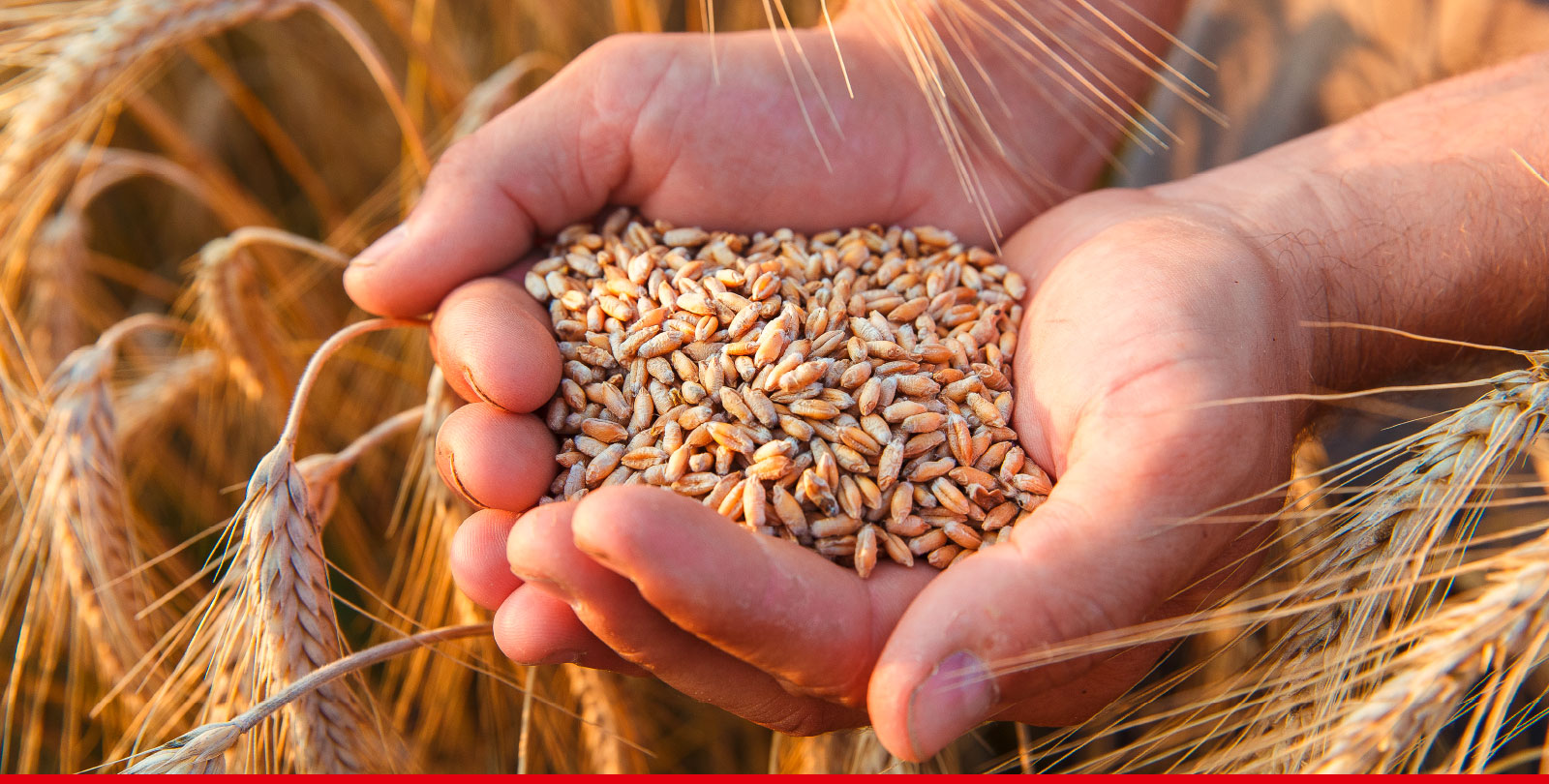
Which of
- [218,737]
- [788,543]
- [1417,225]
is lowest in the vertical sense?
[218,737]

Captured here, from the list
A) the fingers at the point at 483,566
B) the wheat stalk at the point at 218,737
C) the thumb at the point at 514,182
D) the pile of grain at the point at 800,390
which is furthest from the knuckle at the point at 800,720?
the thumb at the point at 514,182

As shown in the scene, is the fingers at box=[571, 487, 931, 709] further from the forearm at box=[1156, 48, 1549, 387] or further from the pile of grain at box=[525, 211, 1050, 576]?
the forearm at box=[1156, 48, 1549, 387]

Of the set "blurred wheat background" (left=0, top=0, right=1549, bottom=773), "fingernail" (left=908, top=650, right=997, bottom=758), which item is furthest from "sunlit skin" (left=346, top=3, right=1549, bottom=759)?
"blurred wheat background" (left=0, top=0, right=1549, bottom=773)

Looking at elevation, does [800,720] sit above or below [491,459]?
below

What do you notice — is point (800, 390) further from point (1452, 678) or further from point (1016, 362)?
point (1452, 678)

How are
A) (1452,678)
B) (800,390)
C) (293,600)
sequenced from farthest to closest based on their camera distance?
(800,390) → (293,600) → (1452,678)

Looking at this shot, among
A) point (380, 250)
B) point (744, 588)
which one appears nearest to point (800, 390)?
point (744, 588)

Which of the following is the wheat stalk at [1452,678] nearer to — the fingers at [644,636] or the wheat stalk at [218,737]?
the fingers at [644,636]
